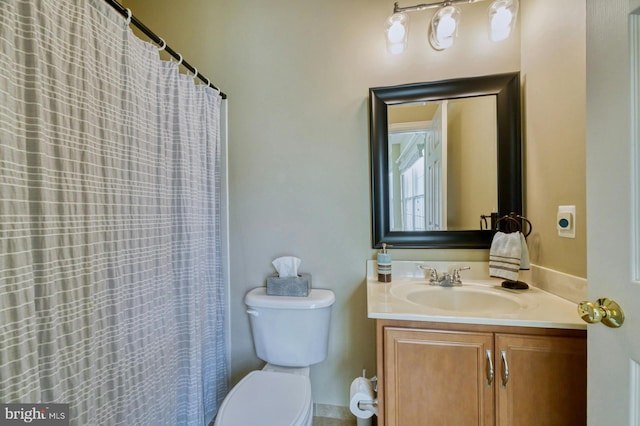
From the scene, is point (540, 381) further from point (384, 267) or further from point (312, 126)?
point (312, 126)

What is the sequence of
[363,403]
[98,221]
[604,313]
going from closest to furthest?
1. [604,313]
2. [98,221]
3. [363,403]

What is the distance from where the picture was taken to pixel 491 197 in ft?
4.16

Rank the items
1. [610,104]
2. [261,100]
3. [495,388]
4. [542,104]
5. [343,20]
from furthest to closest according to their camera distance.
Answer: [261,100] → [343,20] → [542,104] → [495,388] → [610,104]

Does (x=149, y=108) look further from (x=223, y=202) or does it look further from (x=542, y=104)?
(x=542, y=104)

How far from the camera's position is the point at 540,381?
79 cm

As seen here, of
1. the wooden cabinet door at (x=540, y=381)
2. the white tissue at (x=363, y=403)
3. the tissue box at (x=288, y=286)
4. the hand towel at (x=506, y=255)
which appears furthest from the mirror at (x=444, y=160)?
the white tissue at (x=363, y=403)

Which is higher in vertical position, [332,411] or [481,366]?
[481,366]

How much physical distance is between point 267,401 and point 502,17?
6.57ft

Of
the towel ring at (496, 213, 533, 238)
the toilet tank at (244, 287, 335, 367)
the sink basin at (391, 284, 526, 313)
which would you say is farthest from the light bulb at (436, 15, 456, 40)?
the toilet tank at (244, 287, 335, 367)

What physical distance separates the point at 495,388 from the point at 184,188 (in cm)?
144

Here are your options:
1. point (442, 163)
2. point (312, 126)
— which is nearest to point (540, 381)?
point (442, 163)

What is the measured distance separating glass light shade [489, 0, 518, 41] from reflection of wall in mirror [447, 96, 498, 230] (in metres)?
0.28

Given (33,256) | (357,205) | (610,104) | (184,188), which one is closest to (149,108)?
(184,188)

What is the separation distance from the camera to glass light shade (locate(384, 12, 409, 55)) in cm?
123
